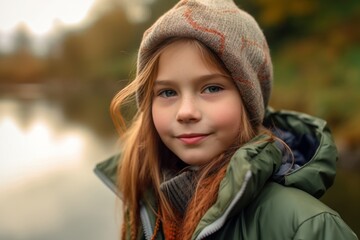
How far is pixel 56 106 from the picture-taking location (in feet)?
50.8

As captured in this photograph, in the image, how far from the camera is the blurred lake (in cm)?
466

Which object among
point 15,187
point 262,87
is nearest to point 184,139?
point 262,87

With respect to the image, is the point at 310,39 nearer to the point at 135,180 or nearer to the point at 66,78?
the point at 135,180

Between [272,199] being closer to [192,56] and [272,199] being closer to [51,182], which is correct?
[192,56]

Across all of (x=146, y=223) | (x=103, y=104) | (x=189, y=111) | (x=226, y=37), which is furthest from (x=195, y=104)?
(x=103, y=104)

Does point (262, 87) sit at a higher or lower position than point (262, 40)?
lower

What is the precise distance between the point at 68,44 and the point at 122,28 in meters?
2.38

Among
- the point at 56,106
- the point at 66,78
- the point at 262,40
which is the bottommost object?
the point at 56,106

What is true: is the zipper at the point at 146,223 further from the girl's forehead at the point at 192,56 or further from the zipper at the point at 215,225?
the girl's forehead at the point at 192,56

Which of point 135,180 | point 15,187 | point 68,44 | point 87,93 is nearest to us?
point 135,180

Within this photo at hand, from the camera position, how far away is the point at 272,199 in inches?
40.8

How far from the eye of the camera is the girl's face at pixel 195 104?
112 cm

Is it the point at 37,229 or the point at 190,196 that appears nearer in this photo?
the point at 190,196

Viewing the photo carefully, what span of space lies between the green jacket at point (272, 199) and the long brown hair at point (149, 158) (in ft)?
0.26
